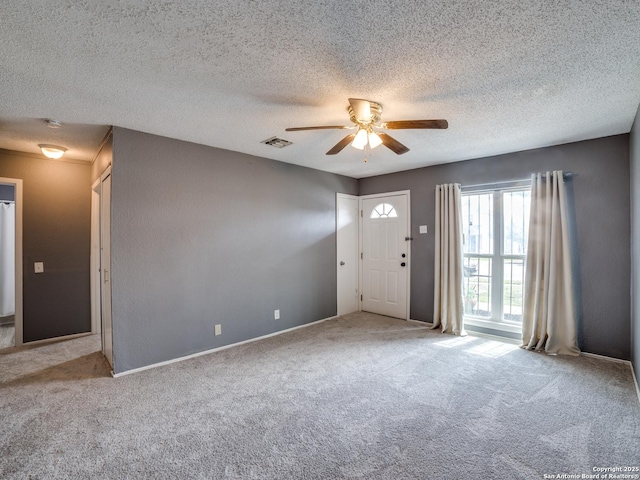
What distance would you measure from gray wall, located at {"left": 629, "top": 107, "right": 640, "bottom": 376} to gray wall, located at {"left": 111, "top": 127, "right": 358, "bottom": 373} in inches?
141

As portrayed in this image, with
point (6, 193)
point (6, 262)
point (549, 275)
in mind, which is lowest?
point (549, 275)

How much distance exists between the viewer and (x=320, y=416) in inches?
92.2

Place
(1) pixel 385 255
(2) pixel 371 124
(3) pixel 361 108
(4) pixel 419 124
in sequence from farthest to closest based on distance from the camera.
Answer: (1) pixel 385 255
(2) pixel 371 124
(4) pixel 419 124
(3) pixel 361 108

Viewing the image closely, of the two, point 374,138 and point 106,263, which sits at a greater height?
point 374,138

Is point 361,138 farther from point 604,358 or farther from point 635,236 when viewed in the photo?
point 604,358

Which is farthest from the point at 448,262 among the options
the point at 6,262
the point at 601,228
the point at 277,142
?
the point at 6,262

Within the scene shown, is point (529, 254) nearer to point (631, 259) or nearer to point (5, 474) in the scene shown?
point (631, 259)

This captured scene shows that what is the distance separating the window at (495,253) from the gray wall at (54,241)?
537cm

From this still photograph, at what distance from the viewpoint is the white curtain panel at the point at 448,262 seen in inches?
171

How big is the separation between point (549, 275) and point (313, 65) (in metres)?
3.48

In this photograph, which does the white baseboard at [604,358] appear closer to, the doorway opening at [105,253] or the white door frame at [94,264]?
the doorway opening at [105,253]

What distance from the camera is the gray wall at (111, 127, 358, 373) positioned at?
310 centimetres

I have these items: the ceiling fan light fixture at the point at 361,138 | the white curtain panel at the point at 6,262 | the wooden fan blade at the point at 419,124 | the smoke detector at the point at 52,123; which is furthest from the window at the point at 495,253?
the white curtain panel at the point at 6,262

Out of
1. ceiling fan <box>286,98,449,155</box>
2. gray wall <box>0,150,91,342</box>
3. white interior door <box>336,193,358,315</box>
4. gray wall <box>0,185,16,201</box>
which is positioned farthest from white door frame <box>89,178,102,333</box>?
white interior door <box>336,193,358,315</box>
